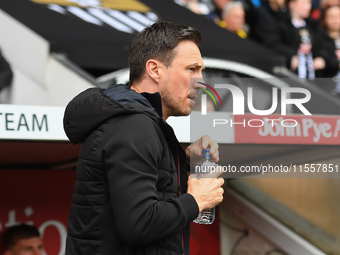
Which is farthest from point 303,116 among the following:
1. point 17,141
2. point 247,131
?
point 17,141

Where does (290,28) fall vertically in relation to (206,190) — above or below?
above

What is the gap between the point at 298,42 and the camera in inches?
217

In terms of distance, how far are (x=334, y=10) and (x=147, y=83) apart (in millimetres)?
4799

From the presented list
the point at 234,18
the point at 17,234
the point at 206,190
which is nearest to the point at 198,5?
the point at 234,18

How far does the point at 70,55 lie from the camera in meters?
3.78

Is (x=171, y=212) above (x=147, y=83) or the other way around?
the other way around

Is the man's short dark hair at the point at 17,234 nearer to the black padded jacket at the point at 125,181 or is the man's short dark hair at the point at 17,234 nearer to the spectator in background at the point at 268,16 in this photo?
the black padded jacket at the point at 125,181

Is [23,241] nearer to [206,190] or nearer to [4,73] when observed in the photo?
[4,73]

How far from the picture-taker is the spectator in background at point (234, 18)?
5.16 m

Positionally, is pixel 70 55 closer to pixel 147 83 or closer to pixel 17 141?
pixel 17 141

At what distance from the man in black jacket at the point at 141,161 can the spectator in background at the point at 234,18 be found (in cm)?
393

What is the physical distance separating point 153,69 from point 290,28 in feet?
14.9

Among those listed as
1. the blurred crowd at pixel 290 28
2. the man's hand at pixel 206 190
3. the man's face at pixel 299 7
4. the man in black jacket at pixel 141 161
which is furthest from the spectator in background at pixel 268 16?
the man's hand at pixel 206 190

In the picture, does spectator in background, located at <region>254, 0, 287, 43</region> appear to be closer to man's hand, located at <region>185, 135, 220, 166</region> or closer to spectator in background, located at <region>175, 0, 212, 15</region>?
spectator in background, located at <region>175, 0, 212, 15</region>
